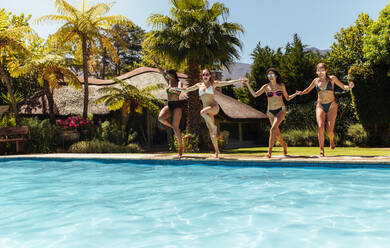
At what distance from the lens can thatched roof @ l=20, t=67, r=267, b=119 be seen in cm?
1791

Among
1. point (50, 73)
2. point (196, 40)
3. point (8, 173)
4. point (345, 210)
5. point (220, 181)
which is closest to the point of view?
point (345, 210)

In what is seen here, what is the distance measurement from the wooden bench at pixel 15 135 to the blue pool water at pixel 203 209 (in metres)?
6.42

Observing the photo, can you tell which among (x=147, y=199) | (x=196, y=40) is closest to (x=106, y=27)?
(x=196, y=40)

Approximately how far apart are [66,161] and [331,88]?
822 centimetres

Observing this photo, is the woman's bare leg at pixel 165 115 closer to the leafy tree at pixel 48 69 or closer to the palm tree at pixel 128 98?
the palm tree at pixel 128 98

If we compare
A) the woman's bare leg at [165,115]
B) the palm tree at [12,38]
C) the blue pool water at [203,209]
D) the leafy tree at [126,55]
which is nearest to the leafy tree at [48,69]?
the palm tree at [12,38]

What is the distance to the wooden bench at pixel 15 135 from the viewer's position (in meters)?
13.4

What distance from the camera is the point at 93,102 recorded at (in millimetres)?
18156

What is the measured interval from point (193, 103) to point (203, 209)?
913 cm

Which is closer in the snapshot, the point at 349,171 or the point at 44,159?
the point at 349,171

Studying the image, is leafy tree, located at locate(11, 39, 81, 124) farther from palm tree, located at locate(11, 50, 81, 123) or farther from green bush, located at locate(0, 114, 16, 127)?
green bush, located at locate(0, 114, 16, 127)

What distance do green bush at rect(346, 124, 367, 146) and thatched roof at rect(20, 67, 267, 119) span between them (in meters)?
5.64

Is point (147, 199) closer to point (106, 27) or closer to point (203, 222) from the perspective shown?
point (203, 222)

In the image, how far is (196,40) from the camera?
12789 millimetres
